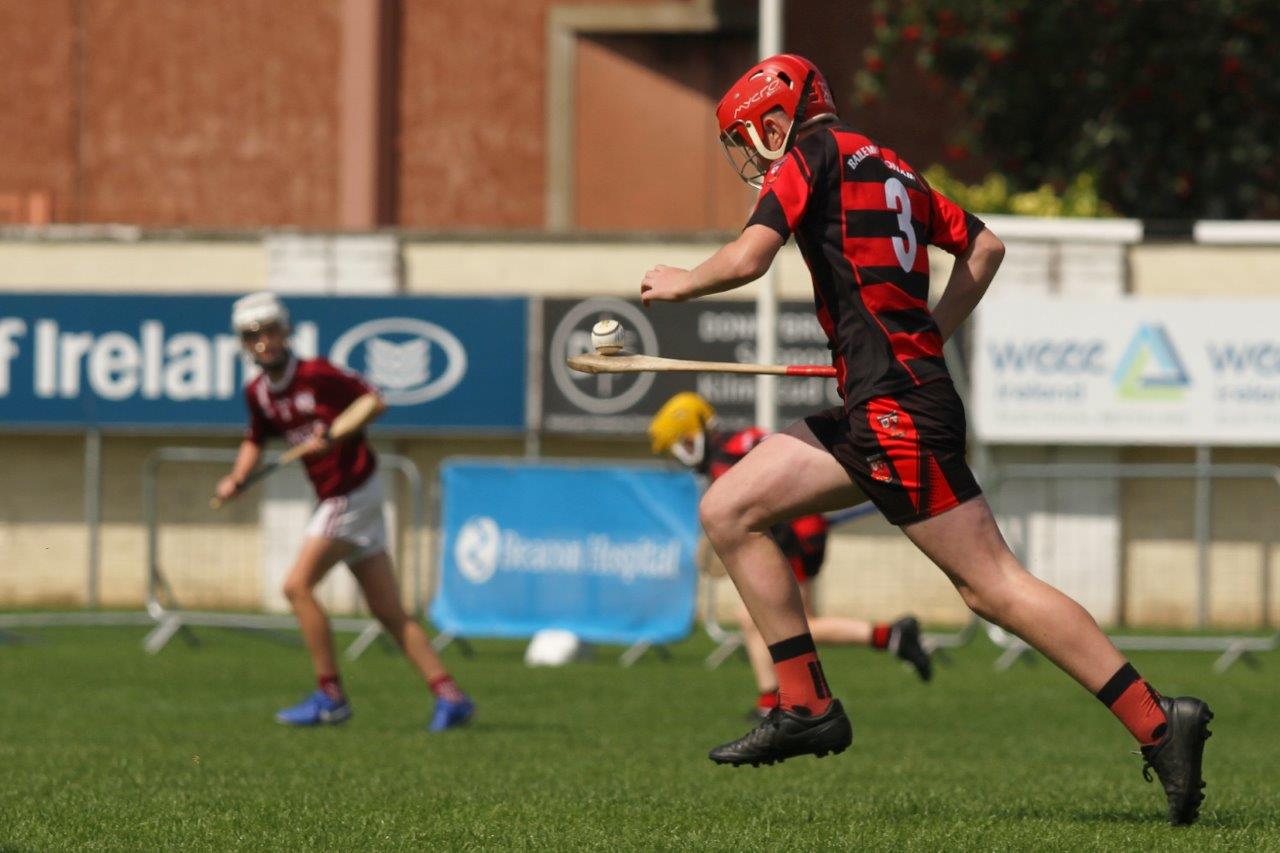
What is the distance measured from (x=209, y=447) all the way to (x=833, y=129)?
52.0 feet

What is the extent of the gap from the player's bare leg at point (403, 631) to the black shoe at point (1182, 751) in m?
5.10

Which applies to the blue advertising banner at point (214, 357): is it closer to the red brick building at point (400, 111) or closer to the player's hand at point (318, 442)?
the red brick building at point (400, 111)

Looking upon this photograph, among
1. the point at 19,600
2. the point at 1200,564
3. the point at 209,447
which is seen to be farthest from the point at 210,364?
the point at 1200,564

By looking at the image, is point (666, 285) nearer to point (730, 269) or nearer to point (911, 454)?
point (730, 269)

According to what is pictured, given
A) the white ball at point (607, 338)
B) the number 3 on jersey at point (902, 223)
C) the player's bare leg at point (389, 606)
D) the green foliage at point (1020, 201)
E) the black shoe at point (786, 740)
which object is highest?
the green foliage at point (1020, 201)

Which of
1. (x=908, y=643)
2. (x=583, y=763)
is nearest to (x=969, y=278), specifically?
(x=583, y=763)

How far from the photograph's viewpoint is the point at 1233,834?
5.84m

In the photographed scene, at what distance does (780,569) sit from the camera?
6.19 m

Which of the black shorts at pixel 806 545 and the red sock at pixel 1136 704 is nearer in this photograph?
the red sock at pixel 1136 704

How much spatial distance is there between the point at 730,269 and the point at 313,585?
524 centimetres

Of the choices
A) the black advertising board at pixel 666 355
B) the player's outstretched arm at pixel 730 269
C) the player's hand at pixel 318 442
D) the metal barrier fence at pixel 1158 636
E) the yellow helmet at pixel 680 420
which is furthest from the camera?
the black advertising board at pixel 666 355

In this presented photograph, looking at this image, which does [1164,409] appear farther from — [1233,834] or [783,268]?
[1233,834]

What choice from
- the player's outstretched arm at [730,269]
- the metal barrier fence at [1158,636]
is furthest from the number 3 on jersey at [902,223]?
the metal barrier fence at [1158,636]

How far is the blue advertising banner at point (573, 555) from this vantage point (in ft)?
50.3
